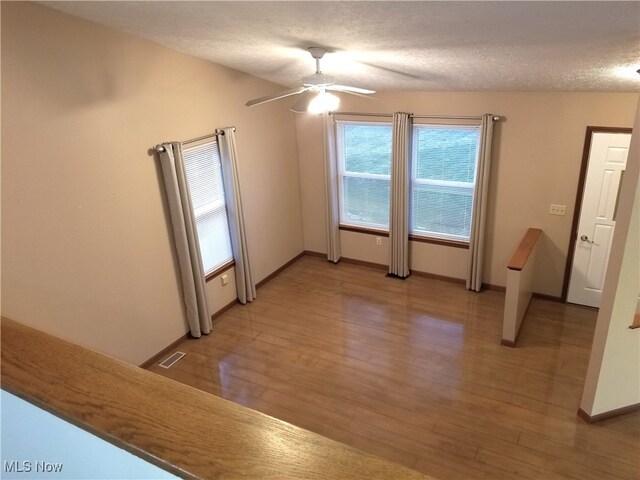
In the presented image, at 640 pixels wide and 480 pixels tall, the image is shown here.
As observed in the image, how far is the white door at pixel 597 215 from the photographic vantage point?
181 inches

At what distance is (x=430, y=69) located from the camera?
3.84 metres

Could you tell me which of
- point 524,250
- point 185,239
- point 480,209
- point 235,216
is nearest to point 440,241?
point 480,209

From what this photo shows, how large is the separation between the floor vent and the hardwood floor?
0.09 metres

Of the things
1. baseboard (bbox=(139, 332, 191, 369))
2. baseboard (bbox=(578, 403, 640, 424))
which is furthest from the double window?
baseboard (bbox=(139, 332, 191, 369))

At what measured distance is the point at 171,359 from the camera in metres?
4.59

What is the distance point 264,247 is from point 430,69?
3063mm

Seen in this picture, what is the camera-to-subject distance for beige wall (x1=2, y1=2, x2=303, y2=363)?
10.4 ft

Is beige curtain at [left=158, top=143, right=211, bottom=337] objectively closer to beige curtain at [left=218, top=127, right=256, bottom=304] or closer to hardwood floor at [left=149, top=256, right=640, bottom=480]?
hardwood floor at [left=149, top=256, right=640, bottom=480]

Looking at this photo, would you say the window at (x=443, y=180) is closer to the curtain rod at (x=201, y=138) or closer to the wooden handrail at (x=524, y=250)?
the wooden handrail at (x=524, y=250)

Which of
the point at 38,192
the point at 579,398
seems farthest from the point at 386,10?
the point at 579,398

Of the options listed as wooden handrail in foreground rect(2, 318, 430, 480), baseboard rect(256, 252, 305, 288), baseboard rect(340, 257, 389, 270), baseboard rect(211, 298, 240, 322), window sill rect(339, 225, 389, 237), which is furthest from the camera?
baseboard rect(340, 257, 389, 270)

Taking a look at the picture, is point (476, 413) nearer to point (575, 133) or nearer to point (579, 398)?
point (579, 398)

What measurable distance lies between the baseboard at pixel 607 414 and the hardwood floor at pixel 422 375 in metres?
0.04

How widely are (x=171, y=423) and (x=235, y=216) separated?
14.9 feet
